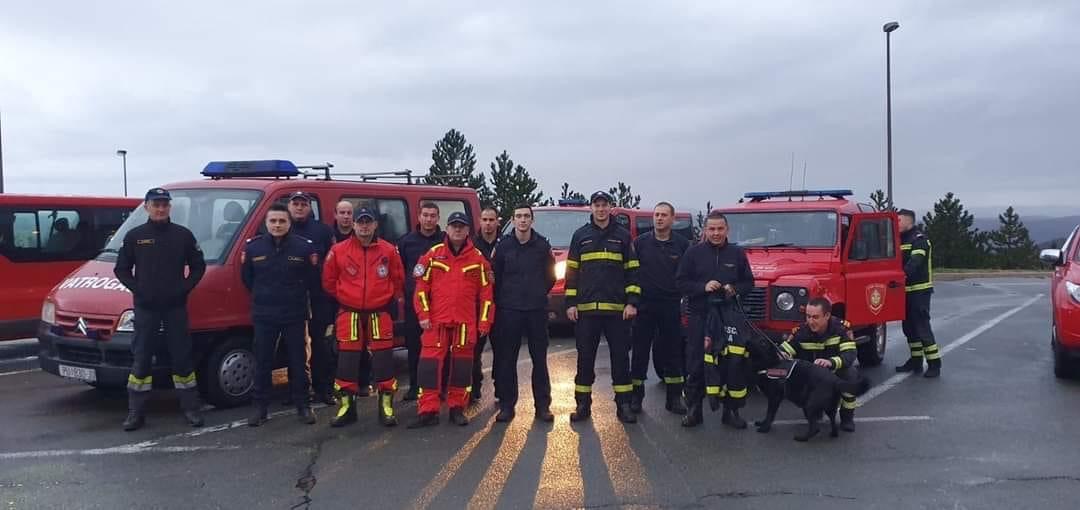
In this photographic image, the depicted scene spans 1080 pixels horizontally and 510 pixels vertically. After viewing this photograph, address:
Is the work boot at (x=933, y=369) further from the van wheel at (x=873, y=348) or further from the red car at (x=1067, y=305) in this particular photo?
the red car at (x=1067, y=305)

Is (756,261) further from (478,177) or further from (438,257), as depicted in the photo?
(478,177)

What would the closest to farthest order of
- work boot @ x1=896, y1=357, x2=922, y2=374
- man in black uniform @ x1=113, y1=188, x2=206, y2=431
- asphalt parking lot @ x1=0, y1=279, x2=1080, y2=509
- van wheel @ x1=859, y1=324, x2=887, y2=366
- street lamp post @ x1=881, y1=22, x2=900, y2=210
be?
asphalt parking lot @ x1=0, y1=279, x2=1080, y2=509 < man in black uniform @ x1=113, y1=188, x2=206, y2=431 < work boot @ x1=896, y1=357, x2=922, y2=374 < van wheel @ x1=859, y1=324, x2=887, y2=366 < street lamp post @ x1=881, y1=22, x2=900, y2=210

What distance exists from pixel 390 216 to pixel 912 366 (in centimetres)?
571

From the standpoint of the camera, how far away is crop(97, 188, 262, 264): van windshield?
764 cm

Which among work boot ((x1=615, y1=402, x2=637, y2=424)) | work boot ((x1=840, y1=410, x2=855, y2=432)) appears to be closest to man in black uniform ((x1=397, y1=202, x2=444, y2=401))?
work boot ((x1=615, y1=402, x2=637, y2=424))

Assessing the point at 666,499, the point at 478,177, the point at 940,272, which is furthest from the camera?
the point at 940,272

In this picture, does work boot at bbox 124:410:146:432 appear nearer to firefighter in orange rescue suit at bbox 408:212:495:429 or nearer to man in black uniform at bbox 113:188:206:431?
man in black uniform at bbox 113:188:206:431

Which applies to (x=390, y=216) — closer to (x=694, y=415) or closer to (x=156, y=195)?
(x=156, y=195)

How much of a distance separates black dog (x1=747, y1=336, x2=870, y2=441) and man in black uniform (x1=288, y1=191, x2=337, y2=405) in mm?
3490

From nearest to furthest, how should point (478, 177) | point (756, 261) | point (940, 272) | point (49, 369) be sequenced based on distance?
1. point (49, 369)
2. point (756, 261)
3. point (478, 177)
4. point (940, 272)

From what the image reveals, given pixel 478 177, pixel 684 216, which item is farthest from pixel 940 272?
pixel 684 216

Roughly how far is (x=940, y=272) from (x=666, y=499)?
29.2 meters

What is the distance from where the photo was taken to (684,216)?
1608cm

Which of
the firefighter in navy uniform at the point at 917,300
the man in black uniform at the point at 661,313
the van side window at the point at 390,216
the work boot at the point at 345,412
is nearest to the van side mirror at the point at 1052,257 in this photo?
the firefighter in navy uniform at the point at 917,300
